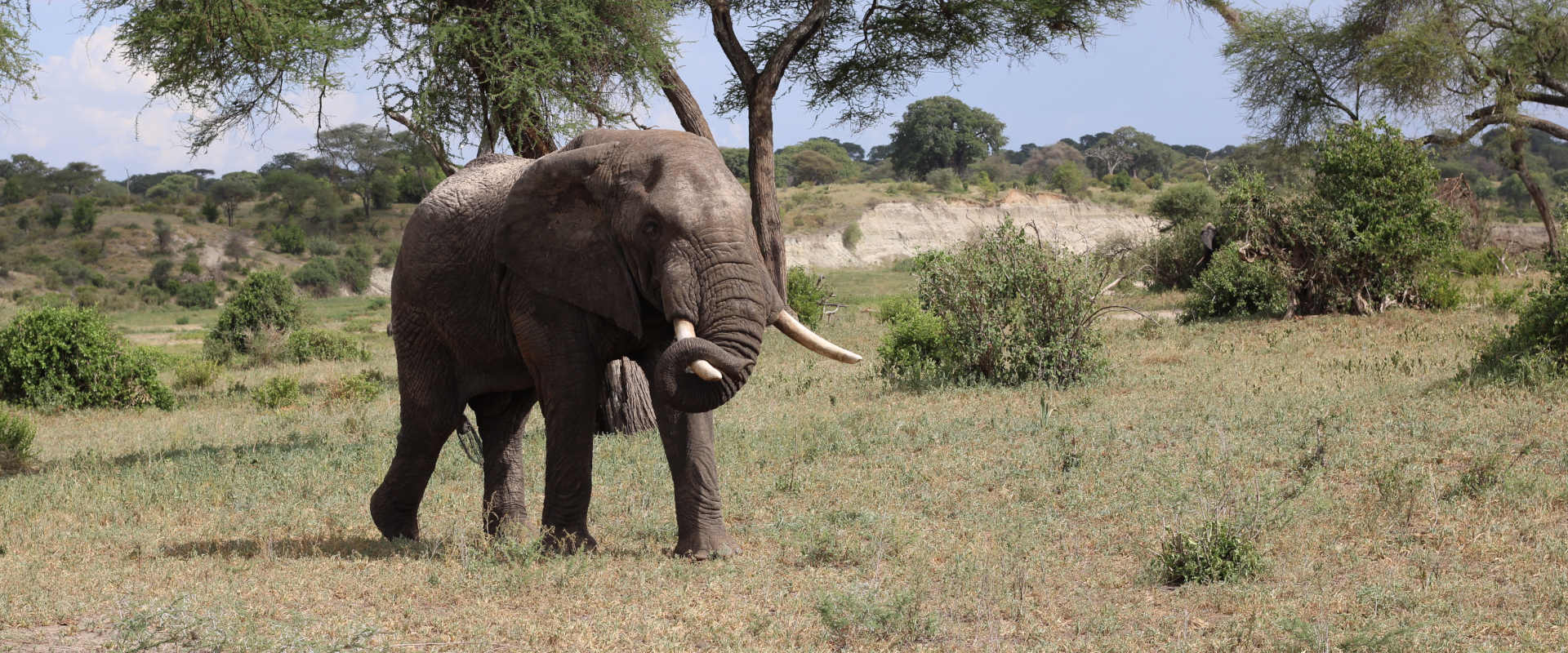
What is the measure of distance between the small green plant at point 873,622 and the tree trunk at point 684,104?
10213 mm

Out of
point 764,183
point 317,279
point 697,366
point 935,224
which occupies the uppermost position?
point 935,224

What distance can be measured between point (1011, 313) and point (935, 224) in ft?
147

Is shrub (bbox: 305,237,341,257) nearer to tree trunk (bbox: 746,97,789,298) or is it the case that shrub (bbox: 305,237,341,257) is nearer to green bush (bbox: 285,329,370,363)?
green bush (bbox: 285,329,370,363)

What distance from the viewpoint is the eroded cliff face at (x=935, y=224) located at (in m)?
53.5

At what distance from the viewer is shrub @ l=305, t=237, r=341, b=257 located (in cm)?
5531

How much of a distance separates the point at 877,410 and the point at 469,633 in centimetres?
631

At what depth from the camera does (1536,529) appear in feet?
20.2

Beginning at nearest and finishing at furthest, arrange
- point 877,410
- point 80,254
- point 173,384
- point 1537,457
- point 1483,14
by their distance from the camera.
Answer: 1. point 1537,457
2. point 877,410
3. point 173,384
4. point 1483,14
5. point 80,254

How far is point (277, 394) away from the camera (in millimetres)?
14172

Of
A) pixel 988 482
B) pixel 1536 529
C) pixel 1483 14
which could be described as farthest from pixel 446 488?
pixel 1483 14

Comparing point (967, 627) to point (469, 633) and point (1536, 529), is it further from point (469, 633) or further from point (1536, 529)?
point (1536, 529)

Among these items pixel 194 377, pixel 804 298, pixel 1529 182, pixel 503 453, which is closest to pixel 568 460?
pixel 503 453

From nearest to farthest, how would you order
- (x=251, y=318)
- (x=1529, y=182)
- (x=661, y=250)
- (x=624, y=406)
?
1. (x=661, y=250)
2. (x=624, y=406)
3. (x=251, y=318)
4. (x=1529, y=182)

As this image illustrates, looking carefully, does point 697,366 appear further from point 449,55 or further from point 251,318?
point 251,318
